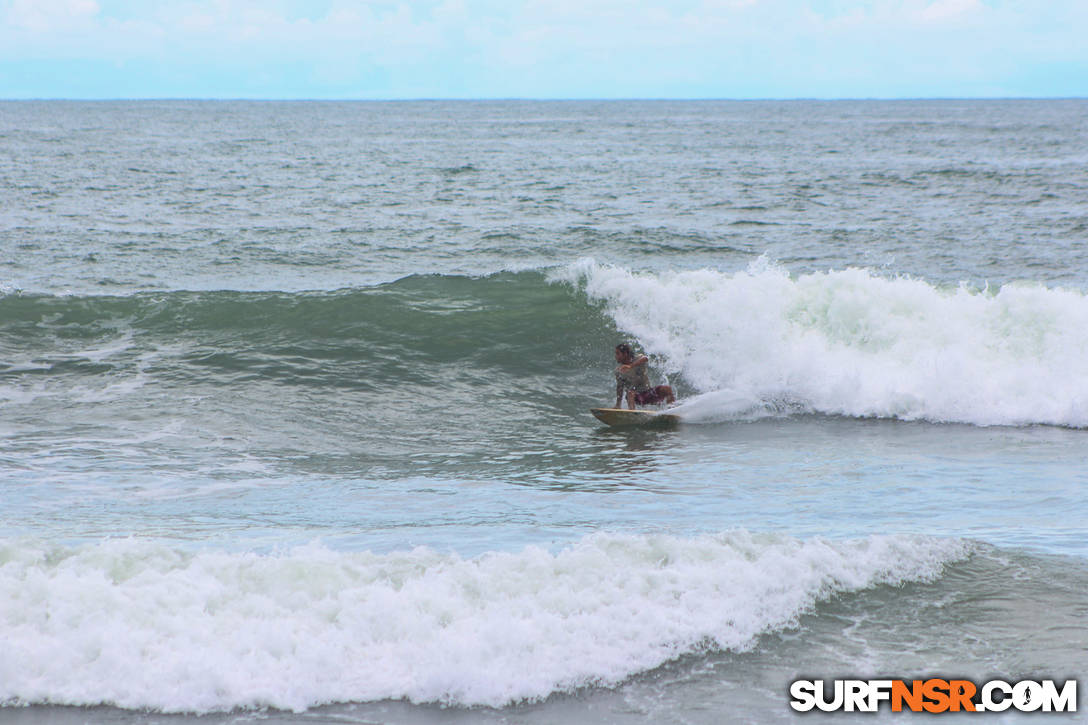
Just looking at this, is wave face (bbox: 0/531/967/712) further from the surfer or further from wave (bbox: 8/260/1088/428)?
wave (bbox: 8/260/1088/428)

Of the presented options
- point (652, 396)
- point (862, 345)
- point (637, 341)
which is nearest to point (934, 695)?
point (652, 396)

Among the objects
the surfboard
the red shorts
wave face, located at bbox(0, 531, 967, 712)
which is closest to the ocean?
wave face, located at bbox(0, 531, 967, 712)

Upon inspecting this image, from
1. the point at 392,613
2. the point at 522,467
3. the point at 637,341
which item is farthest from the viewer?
the point at 637,341

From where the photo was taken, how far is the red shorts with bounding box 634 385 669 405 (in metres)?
12.3

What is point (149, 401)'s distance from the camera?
41.6 feet

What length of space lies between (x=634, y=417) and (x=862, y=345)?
14.9ft

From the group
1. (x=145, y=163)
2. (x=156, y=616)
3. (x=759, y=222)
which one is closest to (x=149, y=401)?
(x=156, y=616)

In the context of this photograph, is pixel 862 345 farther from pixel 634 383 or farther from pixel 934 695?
pixel 934 695

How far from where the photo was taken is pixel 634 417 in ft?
39.1

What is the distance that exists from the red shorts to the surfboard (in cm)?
33

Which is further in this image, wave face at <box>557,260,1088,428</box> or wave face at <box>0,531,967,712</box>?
wave face at <box>557,260,1088,428</box>

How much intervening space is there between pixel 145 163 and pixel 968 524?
146 ft

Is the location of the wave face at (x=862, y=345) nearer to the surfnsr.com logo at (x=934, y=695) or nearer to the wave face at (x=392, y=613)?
the wave face at (x=392, y=613)

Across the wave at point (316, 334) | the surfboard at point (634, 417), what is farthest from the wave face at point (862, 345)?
the wave at point (316, 334)
